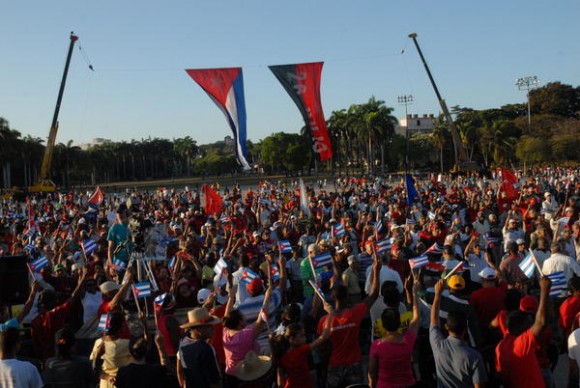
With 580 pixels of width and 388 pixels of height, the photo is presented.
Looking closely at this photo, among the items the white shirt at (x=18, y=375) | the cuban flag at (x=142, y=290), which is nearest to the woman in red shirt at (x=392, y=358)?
the white shirt at (x=18, y=375)

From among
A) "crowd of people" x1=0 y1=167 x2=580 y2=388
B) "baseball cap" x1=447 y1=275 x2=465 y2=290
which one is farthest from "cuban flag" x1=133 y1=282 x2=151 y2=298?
"baseball cap" x1=447 y1=275 x2=465 y2=290

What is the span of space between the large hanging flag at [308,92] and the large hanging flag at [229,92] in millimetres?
1469

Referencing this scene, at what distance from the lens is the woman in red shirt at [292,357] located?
15.7ft

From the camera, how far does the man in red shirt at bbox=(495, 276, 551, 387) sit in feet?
14.7

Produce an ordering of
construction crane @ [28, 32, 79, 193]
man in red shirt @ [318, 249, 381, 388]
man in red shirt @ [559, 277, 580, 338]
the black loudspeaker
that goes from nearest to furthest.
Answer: man in red shirt @ [318, 249, 381, 388], man in red shirt @ [559, 277, 580, 338], the black loudspeaker, construction crane @ [28, 32, 79, 193]

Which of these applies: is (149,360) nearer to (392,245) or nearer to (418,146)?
(392,245)

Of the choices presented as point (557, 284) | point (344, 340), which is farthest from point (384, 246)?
point (344, 340)

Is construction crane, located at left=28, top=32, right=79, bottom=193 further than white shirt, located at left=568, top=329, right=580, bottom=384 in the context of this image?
Yes

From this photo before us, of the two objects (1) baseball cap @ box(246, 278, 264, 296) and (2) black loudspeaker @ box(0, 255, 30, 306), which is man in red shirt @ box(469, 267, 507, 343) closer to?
(1) baseball cap @ box(246, 278, 264, 296)

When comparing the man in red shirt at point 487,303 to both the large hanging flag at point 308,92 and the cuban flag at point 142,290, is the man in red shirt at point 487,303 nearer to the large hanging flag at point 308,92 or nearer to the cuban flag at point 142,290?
the cuban flag at point 142,290

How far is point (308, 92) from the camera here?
62.5ft

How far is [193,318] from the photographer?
16.1 ft

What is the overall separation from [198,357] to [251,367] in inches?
20.5

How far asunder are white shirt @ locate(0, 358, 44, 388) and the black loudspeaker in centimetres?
294
